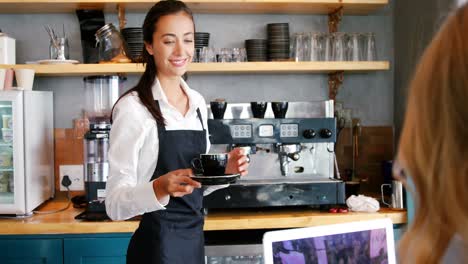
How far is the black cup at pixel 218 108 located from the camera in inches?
109

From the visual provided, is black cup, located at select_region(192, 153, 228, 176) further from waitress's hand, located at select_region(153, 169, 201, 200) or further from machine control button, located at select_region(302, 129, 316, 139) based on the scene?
machine control button, located at select_region(302, 129, 316, 139)

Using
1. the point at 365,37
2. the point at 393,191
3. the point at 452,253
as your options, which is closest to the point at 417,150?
the point at 452,253

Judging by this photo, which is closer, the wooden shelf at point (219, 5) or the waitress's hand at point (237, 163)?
the waitress's hand at point (237, 163)

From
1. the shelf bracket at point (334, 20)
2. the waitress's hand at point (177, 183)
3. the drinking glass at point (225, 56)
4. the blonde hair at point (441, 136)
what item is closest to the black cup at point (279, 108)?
the drinking glass at point (225, 56)

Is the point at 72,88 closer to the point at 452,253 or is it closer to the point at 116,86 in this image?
the point at 116,86

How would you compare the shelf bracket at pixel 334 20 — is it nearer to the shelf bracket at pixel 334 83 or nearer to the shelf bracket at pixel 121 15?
the shelf bracket at pixel 334 83

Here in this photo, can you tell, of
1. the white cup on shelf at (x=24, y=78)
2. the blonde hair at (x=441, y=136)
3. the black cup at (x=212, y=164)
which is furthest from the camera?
the white cup on shelf at (x=24, y=78)

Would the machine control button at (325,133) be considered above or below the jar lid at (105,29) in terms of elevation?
below

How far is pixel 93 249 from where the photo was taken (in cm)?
261

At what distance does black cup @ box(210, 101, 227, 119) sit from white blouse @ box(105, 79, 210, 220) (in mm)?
718

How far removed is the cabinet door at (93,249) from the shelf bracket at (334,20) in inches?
62.5

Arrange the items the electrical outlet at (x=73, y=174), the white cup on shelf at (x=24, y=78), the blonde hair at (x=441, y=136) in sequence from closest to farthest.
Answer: the blonde hair at (x=441, y=136)
the white cup on shelf at (x=24, y=78)
the electrical outlet at (x=73, y=174)

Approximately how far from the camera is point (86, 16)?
124 inches

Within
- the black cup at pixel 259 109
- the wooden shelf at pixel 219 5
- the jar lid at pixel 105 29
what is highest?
the wooden shelf at pixel 219 5
